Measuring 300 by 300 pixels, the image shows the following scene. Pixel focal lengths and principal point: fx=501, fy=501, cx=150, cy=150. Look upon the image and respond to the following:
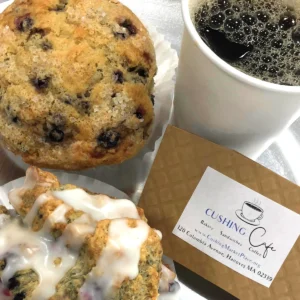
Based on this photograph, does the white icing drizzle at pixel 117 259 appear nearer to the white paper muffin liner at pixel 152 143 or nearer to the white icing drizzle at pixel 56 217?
the white icing drizzle at pixel 56 217

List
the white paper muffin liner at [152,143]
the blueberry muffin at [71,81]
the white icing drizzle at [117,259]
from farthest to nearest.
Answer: the white paper muffin liner at [152,143] → the blueberry muffin at [71,81] → the white icing drizzle at [117,259]

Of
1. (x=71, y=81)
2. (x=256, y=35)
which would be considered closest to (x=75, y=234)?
(x=71, y=81)

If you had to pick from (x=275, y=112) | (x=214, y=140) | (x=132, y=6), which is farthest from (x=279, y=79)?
(x=132, y=6)

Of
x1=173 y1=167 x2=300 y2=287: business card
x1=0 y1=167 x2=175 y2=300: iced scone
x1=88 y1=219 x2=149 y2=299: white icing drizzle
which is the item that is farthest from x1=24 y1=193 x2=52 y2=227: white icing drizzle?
x1=173 y1=167 x2=300 y2=287: business card

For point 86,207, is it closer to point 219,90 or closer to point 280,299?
point 219,90

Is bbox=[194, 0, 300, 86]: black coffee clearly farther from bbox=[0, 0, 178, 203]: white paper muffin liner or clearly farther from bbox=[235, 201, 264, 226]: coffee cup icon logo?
bbox=[0, 0, 178, 203]: white paper muffin liner

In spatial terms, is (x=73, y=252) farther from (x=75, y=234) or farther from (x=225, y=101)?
(x=225, y=101)

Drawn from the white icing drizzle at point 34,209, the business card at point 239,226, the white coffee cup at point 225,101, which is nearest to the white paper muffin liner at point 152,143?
the white coffee cup at point 225,101

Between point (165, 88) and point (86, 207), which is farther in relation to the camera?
point (165, 88)
